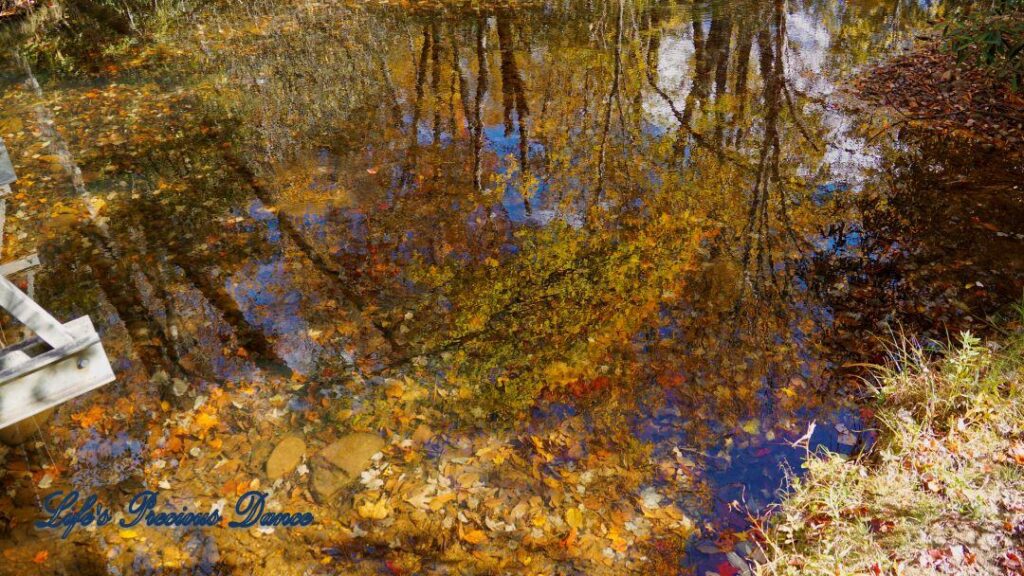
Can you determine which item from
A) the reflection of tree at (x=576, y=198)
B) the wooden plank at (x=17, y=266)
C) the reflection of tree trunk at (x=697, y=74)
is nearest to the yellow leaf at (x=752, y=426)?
the reflection of tree at (x=576, y=198)

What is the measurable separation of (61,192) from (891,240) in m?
10.2

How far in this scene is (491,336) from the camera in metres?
5.93

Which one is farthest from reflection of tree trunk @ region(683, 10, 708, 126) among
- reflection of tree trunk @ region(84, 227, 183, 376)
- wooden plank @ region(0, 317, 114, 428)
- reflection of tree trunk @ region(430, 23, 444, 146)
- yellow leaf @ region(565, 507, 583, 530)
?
wooden plank @ region(0, 317, 114, 428)

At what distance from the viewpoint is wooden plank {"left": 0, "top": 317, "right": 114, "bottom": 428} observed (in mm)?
3455

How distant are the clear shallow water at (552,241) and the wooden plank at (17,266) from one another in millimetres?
269

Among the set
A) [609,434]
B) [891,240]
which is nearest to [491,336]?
[609,434]

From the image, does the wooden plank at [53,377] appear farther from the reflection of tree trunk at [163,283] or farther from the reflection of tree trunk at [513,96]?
the reflection of tree trunk at [513,96]

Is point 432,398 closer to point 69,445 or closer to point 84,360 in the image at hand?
point 84,360

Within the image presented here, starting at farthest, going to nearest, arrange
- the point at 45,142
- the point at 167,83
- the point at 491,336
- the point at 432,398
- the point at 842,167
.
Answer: the point at 167,83
the point at 45,142
the point at 842,167
the point at 491,336
the point at 432,398

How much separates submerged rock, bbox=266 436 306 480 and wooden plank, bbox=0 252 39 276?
4.06m

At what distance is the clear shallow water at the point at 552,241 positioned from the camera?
533 cm

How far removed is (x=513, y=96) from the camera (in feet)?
→ 35.3

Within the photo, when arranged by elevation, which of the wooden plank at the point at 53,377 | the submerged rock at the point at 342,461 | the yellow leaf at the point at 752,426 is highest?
the wooden plank at the point at 53,377

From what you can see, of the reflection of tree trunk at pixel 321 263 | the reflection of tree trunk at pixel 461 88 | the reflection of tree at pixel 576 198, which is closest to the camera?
the reflection of tree at pixel 576 198
